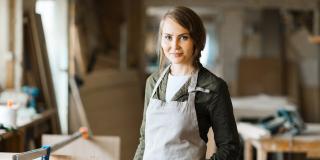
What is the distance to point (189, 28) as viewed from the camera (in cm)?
178

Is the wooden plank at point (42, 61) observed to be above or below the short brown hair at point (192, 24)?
below

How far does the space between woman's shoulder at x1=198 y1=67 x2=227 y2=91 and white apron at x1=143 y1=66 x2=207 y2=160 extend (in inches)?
0.8

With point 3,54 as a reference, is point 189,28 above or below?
above

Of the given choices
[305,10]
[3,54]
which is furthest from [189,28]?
[305,10]

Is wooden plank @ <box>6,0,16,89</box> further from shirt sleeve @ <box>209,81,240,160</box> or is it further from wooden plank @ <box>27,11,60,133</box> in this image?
shirt sleeve @ <box>209,81,240,160</box>

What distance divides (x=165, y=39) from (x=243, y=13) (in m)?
6.19

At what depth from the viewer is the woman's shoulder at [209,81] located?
1.76 meters

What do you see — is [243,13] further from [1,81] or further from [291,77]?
[1,81]

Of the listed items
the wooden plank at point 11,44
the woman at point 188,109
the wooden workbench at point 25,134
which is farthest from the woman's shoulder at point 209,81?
the wooden plank at point 11,44

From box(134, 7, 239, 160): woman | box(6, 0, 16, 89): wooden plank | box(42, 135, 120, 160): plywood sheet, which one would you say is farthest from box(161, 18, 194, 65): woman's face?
box(6, 0, 16, 89): wooden plank

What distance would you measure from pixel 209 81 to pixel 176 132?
0.68ft

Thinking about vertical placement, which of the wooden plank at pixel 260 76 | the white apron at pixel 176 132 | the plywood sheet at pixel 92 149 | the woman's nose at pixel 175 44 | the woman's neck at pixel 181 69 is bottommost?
the wooden plank at pixel 260 76

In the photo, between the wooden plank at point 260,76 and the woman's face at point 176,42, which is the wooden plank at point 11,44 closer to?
the woman's face at point 176,42

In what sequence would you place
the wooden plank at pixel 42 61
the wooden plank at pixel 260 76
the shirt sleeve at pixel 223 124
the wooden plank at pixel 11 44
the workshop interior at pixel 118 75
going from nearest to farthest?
the shirt sleeve at pixel 223 124, the workshop interior at pixel 118 75, the wooden plank at pixel 11 44, the wooden plank at pixel 42 61, the wooden plank at pixel 260 76
